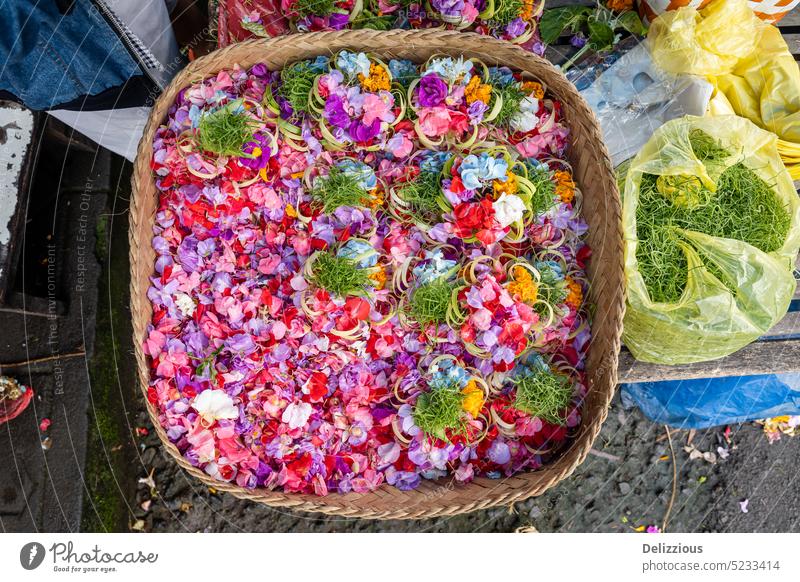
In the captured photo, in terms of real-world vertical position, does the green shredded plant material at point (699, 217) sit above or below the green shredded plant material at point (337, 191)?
below

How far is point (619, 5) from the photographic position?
202 centimetres

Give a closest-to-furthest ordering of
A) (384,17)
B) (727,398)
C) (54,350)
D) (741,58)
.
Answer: (384,17) < (741,58) < (727,398) < (54,350)

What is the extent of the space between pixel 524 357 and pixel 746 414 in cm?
108

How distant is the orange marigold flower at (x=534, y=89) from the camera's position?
1784 millimetres

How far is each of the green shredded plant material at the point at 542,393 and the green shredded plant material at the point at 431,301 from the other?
295 millimetres

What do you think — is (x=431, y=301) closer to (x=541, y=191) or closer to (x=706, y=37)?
(x=541, y=191)

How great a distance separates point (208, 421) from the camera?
5.60ft

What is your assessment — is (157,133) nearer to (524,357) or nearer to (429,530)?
(524,357)

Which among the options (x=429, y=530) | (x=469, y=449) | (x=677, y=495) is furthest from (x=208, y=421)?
(x=677, y=495)

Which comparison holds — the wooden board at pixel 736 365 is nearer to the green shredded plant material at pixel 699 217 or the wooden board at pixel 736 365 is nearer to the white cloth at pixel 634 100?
the green shredded plant material at pixel 699 217

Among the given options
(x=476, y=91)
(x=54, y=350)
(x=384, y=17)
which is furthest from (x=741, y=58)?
(x=54, y=350)

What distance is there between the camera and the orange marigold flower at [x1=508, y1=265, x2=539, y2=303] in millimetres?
1656

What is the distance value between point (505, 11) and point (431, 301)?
0.89 m

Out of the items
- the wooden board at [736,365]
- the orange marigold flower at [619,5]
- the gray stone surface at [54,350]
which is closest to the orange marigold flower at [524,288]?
the wooden board at [736,365]
